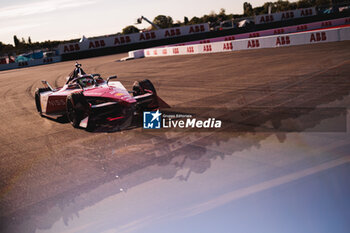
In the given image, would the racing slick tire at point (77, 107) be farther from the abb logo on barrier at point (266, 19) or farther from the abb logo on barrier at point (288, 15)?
the abb logo on barrier at point (288, 15)

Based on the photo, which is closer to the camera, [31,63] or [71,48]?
[31,63]

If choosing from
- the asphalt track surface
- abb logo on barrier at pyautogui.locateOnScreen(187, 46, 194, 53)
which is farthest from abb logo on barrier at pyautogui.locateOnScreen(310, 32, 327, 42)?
abb logo on barrier at pyautogui.locateOnScreen(187, 46, 194, 53)

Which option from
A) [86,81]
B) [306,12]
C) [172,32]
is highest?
[172,32]

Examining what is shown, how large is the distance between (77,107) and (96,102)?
1110 millimetres

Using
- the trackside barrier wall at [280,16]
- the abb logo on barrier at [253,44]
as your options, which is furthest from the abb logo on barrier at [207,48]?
the trackside barrier wall at [280,16]

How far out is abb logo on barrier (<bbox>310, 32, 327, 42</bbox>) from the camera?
21491 mm

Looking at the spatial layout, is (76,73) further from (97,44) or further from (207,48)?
(97,44)

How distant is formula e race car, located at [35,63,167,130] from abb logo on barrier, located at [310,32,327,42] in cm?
1599

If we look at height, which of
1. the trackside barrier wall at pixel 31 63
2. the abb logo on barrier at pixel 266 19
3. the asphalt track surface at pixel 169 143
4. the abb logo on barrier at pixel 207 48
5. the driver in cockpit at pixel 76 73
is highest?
the abb logo on barrier at pixel 266 19

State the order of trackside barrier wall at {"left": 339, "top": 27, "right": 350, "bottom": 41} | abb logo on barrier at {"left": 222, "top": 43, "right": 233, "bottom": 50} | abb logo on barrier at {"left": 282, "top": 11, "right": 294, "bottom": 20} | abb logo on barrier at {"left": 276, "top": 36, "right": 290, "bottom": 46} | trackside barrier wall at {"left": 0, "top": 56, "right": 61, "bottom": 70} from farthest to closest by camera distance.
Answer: abb logo on barrier at {"left": 282, "top": 11, "right": 294, "bottom": 20} → trackside barrier wall at {"left": 0, "top": 56, "right": 61, "bottom": 70} → abb logo on barrier at {"left": 222, "top": 43, "right": 233, "bottom": 50} → abb logo on barrier at {"left": 276, "top": 36, "right": 290, "bottom": 46} → trackside barrier wall at {"left": 339, "top": 27, "right": 350, "bottom": 41}

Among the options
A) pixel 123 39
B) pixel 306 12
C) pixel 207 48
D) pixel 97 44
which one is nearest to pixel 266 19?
pixel 306 12

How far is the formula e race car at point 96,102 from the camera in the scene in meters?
8.39

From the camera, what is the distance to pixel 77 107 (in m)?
8.34

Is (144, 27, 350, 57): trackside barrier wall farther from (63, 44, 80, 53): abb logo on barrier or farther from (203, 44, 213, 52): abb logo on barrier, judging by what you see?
(63, 44, 80, 53): abb logo on barrier
